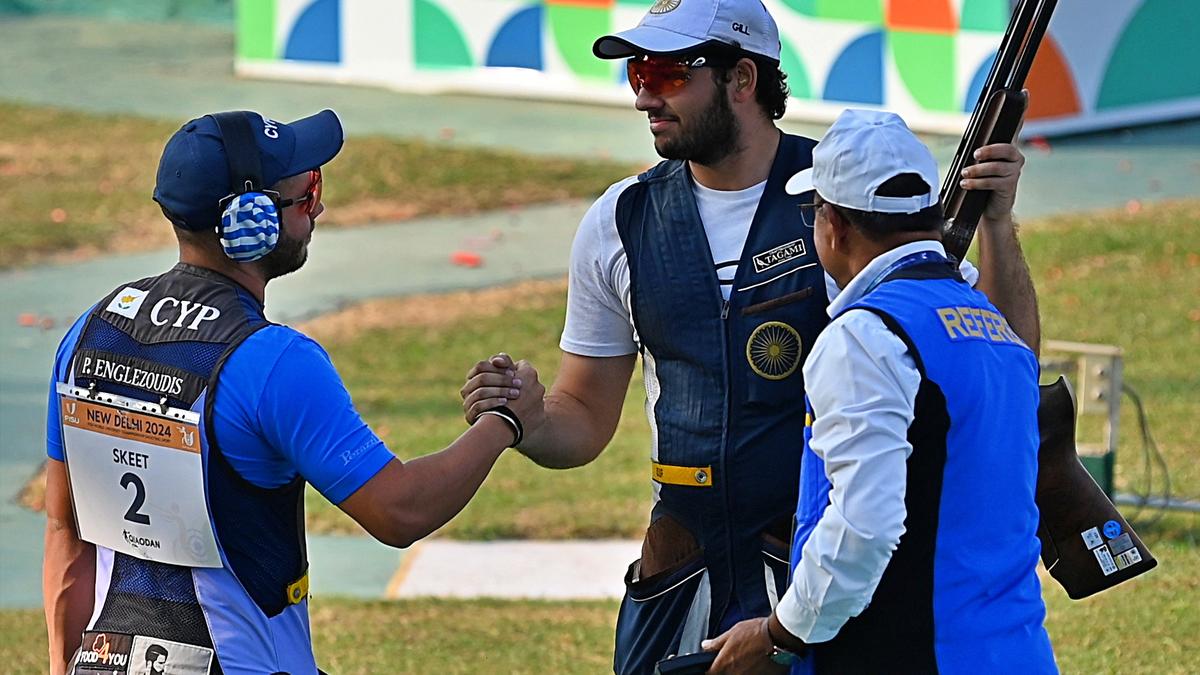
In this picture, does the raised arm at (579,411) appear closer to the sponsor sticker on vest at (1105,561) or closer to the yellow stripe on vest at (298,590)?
the yellow stripe on vest at (298,590)

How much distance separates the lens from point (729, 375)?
3.83 meters

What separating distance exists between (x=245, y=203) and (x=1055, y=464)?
5.75 ft

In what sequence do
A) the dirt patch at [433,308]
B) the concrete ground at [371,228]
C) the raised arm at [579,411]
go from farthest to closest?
the dirt patch at [433,308] → the concrete ground at [371,228] → the raised arm at [579,411]

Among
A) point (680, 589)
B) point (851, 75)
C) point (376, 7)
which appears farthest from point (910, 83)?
point (680, 589)

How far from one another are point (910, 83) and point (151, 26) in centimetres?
1180

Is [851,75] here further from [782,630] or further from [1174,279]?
[782,630]

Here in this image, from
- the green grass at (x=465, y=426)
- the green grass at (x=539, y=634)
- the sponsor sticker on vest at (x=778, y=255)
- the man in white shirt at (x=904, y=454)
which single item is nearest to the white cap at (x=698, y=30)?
the sponsor sticker on vest at (x=778, y=255)

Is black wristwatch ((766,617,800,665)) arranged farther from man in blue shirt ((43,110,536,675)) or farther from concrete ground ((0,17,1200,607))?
concrete ground ((0,17,1200,607))

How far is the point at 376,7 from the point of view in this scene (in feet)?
56.5

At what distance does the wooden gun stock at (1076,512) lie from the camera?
3666 mm

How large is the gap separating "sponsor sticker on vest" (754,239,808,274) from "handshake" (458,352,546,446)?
22.3 inches

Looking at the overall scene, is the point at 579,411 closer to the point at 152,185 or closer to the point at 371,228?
the point at 371,228

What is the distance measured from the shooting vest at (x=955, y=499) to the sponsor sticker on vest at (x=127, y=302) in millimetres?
1315

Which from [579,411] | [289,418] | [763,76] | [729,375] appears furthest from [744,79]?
[289,418]
